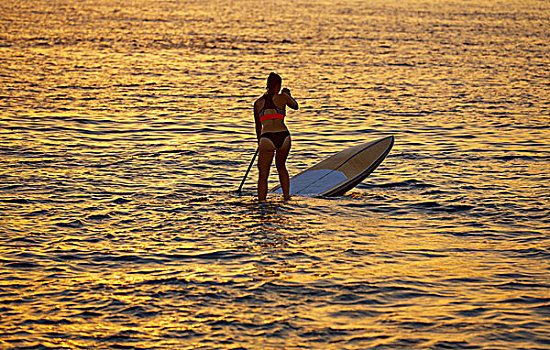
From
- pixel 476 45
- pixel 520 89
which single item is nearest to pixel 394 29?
pixel 476 45

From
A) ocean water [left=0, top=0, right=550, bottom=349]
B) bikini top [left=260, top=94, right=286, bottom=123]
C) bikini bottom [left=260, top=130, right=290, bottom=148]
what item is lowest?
ocean water [left=0, top=0, right=550, bottom=349]

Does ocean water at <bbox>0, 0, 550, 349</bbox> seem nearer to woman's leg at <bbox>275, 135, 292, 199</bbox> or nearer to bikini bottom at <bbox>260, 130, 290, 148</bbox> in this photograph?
woman's leg at <bbox>275, 135, 292, 199</bbox>

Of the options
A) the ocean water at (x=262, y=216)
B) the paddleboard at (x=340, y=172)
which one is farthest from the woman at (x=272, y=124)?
the paddleboard at (x=340, y=172)

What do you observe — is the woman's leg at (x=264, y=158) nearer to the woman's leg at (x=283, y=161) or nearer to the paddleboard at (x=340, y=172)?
the woman's leg at (x=283, y=161)

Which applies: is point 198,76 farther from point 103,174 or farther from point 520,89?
point 103,174

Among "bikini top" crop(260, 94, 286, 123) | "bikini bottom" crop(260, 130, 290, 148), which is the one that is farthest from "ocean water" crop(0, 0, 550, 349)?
"bikini top" crop(260, 94, 286, 123)

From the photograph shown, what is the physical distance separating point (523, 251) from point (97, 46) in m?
31.0

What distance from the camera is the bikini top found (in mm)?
11539

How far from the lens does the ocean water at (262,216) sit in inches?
307

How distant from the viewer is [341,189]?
12.9 m

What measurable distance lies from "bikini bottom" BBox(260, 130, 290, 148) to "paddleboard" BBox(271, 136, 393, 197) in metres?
1.52

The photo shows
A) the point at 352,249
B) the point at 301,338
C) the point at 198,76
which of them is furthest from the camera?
the point at 198,76

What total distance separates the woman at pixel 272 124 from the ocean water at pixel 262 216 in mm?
824

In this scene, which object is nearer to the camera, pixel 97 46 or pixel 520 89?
pixel 520 89
